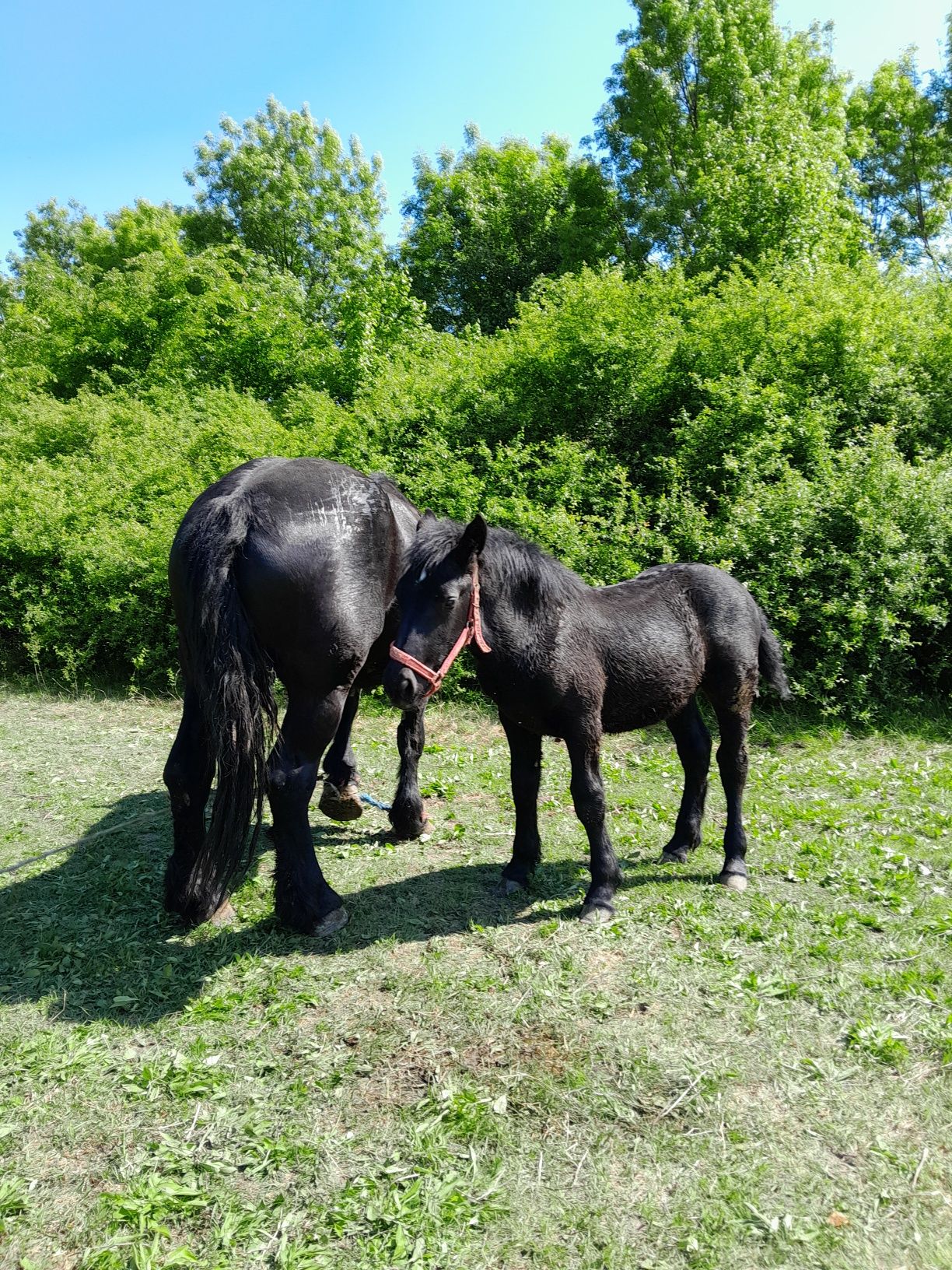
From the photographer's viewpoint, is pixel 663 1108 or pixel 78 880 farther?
pixel 78 880

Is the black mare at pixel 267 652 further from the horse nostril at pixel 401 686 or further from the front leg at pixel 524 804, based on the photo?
the front leg at pixel 524 804

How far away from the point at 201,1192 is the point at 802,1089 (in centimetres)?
206

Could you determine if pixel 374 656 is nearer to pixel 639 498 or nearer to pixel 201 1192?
pixel 201 1192

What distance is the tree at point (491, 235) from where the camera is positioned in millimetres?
27281

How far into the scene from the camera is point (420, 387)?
38.0 feet

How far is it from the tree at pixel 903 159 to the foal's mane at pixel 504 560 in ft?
86.7

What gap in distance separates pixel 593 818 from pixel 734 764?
1.04 metres

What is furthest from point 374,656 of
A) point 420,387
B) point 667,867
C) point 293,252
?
point 293,252

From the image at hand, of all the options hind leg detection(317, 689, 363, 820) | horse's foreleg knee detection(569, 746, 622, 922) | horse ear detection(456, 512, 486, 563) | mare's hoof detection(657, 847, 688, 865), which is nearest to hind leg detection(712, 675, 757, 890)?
mare's hoof detection(657, 847, 688, 865)

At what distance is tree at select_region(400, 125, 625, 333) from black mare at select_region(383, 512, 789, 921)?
2421 centimetres

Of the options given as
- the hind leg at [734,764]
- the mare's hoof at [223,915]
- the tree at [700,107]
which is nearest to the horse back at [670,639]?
the hind leg at [734,764]

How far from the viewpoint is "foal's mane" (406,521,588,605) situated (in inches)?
142

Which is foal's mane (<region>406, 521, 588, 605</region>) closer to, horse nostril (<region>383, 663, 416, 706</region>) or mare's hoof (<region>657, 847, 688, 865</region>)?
horse nostril (<region>383, 663, 416, 706</region>)

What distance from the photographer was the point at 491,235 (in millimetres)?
27703
